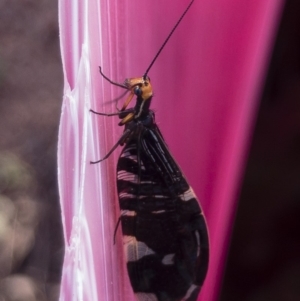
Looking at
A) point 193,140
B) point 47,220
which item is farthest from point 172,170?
point 47,220

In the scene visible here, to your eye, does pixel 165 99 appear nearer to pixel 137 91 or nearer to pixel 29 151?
pixel 137 91

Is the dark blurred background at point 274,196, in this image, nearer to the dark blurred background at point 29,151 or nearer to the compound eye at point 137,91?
the compound eye at point 137,91

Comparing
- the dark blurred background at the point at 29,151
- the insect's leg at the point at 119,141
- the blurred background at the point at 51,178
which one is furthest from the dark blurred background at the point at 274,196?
the dark blurred background at the point at 29,151

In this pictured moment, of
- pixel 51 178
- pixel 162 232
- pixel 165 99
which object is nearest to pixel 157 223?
pixel 162 232

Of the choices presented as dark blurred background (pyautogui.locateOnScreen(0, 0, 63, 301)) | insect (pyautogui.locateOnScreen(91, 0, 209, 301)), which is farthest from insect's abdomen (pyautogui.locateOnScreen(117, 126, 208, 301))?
dark blurred background (pyautogui.locateOnScreen(0, 0, 63, 301))

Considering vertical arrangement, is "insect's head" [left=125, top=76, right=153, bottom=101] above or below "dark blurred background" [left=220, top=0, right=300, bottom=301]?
above

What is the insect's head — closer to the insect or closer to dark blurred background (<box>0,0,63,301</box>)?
the insect
